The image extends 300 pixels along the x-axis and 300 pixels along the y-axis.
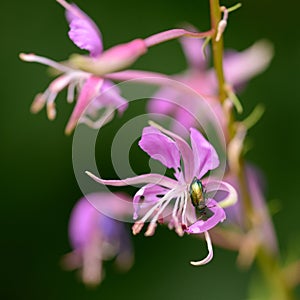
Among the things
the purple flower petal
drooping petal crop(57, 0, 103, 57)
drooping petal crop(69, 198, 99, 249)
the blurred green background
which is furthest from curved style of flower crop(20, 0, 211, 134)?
the blurred green background

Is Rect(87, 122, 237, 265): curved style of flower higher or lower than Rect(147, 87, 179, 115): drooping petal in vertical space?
higher

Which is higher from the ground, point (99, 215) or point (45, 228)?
point (99, 215)

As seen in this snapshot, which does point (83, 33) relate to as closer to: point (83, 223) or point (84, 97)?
point (84, 97)

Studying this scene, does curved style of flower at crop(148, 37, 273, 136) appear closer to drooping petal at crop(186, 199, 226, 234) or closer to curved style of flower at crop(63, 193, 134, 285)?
curved style of flower at crop(63, 193, 134, 285)

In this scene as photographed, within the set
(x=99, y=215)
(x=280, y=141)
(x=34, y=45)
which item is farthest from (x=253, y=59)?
(x=34, y=45)

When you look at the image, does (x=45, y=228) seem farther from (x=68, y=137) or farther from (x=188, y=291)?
(x=188, y=291)
